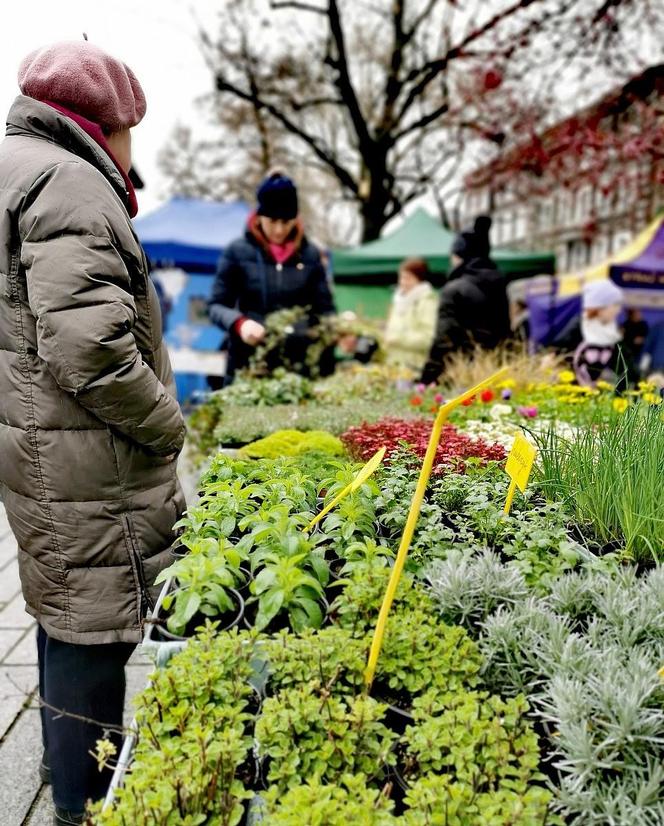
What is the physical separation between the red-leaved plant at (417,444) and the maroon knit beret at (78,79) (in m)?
1.25

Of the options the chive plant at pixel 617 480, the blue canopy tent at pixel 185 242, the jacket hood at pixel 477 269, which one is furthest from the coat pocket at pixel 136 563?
the blue canopy tent at pixel 185 242

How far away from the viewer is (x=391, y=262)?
1277cm

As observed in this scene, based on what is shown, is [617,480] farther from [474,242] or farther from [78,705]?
[474,242]

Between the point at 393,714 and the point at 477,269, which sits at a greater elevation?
the point at 477,269

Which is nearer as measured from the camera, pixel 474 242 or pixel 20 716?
pixel 20 716

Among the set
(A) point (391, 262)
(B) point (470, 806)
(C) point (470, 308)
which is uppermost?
(A) point (391, 262)

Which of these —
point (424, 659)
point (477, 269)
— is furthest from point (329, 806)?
point (477, 269)

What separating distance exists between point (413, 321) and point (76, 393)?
4.46 m

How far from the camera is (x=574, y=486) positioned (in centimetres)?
198

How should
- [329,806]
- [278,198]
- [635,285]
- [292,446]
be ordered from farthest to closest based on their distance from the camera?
[635,285] → [278,198] → [292,446] → [329,806]

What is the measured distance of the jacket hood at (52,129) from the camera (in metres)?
1.81

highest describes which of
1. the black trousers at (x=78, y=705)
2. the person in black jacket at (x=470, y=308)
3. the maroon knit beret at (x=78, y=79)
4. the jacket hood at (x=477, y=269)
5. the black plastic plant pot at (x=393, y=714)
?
the maroon knit beret at (x=78, y=79)

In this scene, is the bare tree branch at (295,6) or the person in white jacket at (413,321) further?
the bare tree branch at (295,6)

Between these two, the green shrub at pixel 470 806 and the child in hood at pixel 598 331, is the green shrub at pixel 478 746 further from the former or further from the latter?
the child in hood at pixel 598 331
